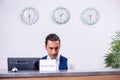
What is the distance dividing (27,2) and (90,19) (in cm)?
135

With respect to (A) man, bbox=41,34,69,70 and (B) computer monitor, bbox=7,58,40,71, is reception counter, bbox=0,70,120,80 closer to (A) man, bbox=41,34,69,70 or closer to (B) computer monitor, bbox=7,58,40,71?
(B) computer monitor, bbox=7,58,40,71

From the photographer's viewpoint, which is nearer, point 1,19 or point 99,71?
point 99,71

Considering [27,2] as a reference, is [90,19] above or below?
below

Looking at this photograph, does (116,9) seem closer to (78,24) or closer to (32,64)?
(78,24)

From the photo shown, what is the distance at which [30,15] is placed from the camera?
5383mm

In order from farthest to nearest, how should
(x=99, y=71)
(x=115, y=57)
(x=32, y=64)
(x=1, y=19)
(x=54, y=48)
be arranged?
(x=1, y=19)
(x=115, y=57)
(x=54, y=48)
(x=32, y=64)
(x=99, y=71)

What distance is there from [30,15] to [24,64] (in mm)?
2798

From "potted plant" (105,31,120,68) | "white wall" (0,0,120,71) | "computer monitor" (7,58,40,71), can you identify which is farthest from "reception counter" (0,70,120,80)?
"white wall" (0,0,120,71)

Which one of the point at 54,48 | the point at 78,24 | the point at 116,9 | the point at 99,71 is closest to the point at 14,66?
the point at 54,48

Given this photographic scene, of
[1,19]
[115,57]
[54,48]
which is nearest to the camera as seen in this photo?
[54,48]

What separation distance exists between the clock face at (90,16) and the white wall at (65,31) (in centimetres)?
8

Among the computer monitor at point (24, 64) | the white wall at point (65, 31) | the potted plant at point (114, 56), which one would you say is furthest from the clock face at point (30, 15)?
the computer monitor at point (24, 64)

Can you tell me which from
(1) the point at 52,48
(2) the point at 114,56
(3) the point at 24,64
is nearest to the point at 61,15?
(2) the point at 114,56

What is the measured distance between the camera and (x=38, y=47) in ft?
17.7
